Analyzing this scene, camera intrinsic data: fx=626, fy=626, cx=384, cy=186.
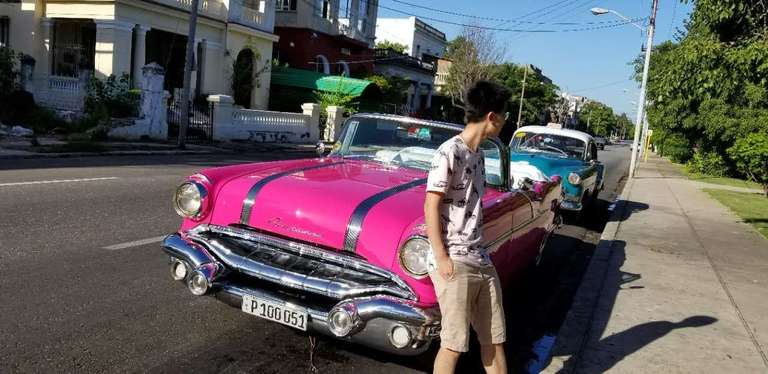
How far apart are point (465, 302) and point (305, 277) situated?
3.09 ft

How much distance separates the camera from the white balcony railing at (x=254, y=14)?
27.0 meters

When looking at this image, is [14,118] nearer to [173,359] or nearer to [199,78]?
[199,78]

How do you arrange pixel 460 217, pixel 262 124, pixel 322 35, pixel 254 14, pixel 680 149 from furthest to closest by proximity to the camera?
pixel 680 149
pixel 322 35
pixel 254 14
pixel 262 124
pixel 460 217

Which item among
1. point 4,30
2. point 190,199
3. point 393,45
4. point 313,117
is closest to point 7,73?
point 4,30

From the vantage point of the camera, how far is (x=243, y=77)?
27.7 meters

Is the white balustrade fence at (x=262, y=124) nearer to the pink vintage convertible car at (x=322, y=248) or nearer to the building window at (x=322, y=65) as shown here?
the building window at (x=322, y=65)

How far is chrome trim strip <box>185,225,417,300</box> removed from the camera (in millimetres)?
3352

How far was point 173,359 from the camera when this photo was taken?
12.1 ft

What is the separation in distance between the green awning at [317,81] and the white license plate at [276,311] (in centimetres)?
2612

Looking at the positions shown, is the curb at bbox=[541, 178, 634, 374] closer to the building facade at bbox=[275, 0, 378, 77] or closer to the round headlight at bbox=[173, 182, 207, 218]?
the round headlight at bbox=[173, 182, 207, 218]

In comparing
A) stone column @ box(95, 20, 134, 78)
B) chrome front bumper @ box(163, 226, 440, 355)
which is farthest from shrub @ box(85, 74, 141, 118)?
chrome front bumper @ box(163, 226, 440, 355)

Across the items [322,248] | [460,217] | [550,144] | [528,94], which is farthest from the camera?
[528,94]

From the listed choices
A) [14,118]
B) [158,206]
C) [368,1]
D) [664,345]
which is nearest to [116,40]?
[14,118]

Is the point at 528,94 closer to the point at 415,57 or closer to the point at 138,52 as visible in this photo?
the point at 415,57
